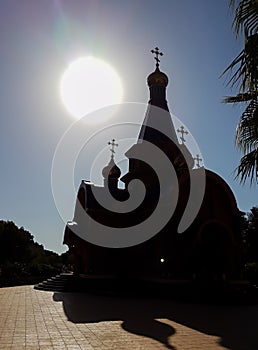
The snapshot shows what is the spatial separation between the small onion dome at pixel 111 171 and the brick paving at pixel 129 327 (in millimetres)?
17379

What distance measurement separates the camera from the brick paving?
698cm

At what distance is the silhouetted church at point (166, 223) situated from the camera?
16922 mm

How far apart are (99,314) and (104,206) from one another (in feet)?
Answer: 38.9

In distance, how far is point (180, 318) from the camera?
10.2 meters

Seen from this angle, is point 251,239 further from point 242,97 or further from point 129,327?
point 242,97

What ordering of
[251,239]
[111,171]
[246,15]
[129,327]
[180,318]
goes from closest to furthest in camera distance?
[246,15] → [129,327] → [180,318] → [111,171] → [251,239]

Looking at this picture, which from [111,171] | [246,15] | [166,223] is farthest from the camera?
[111,171]

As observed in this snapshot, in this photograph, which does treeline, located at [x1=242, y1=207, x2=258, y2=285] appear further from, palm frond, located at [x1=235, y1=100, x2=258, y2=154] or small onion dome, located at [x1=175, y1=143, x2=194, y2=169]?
palm frond, located at [x1=235, y1=100, x2=258, y2=154]

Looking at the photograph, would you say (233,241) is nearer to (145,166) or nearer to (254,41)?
(145,166)

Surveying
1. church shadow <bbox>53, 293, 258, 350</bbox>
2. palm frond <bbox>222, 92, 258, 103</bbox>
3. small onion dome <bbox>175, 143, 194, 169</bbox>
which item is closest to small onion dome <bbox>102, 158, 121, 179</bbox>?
small onion dome <bbox>175, 143, 194, 169</bbox>

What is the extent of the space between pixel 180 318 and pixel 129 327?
217 cm

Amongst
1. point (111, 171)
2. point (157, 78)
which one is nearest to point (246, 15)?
point (157, 78)

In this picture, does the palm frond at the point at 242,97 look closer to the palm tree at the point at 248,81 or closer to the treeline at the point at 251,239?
the palm tree at the point at 248,81

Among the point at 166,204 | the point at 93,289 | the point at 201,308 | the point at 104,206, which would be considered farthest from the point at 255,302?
the point at 104,206
